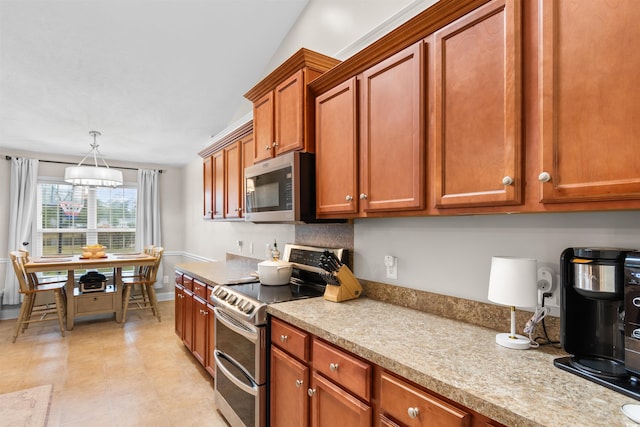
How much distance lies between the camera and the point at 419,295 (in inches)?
69.7

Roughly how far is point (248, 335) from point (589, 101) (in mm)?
1785

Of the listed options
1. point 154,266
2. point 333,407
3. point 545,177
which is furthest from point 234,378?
point 154,266

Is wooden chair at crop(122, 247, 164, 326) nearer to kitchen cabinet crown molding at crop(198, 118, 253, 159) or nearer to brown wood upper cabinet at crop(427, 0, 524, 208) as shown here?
kitchen cabinet crown molding at crop(198, 118, 253, 159)

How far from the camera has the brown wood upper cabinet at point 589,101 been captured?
89 cm

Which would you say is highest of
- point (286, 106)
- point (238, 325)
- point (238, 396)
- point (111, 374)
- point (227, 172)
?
point (286, 106)

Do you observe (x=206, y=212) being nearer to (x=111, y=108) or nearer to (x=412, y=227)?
(x=111, y=108)

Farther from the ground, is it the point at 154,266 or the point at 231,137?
the point at 231,137

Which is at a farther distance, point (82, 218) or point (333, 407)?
point (82, 218)

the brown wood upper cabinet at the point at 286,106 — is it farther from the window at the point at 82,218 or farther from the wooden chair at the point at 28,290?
the window at the point at 82,218

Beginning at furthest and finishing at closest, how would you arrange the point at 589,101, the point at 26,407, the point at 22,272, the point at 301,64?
1. the point at 22,272
2. the point at 26,407
3. the point at 301,64
4. the point at 589,101

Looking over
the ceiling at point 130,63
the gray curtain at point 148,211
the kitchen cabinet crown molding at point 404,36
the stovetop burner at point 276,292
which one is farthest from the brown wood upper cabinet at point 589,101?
the gray curtain at point 148,211

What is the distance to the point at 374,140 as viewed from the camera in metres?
1.69

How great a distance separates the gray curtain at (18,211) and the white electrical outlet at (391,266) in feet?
17.5

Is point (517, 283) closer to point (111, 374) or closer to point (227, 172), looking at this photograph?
point (227, 172)
